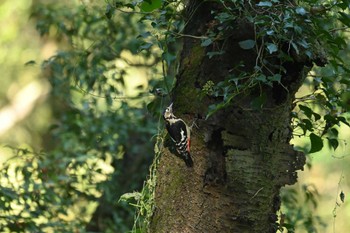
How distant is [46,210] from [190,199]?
153 cm

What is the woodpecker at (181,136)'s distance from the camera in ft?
6.31

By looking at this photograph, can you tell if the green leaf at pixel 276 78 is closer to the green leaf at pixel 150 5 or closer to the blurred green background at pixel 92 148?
the green leaf at pixel 150 5

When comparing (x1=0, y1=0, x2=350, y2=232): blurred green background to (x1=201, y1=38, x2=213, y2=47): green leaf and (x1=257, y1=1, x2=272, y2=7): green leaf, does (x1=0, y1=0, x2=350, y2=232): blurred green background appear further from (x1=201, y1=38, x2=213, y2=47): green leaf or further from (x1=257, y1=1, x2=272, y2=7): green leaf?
(x1=257, y1=1, x2=272, y2=7): green leaf

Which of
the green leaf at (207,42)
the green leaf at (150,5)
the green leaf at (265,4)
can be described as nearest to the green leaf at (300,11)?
the green leaf at (265,4)

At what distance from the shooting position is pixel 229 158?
1.93m

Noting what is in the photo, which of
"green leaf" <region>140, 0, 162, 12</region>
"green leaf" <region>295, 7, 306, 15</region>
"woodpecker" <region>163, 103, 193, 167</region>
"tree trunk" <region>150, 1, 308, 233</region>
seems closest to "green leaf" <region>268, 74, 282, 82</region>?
"tree trunk" <region>150, 1, 308, 233</region>

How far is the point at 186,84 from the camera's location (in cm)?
202

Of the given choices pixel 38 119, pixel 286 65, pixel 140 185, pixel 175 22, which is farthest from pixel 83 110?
pixel 38 119

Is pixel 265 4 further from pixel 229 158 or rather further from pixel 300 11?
pixel 229 158

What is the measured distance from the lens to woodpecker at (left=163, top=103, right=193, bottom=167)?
6.31 ft

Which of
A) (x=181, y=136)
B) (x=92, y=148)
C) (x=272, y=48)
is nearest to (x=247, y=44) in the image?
(x=272, y=48)

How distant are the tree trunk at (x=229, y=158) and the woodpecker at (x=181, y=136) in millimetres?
19

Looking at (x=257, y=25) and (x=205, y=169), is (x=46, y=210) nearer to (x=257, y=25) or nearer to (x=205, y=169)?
(x=205, y=169)

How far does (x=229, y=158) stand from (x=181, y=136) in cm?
14
